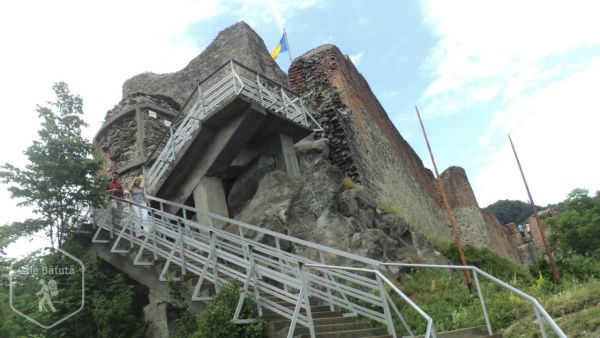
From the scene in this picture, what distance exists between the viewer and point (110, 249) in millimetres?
9766

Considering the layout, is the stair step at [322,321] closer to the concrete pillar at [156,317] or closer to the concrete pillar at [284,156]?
the concrete pillar at [156,317]

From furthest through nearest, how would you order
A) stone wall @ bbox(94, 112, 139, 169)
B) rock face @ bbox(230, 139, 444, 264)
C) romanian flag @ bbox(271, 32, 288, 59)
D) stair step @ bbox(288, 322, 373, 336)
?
romanian flag @ bbox(271, 32, 288, 59) < stone wall @ bbox(94, 112, 139, 169) < rock face @ bbox(230, 139, 444, 264) < stair step @ bbox(288, 322, 373, 336)

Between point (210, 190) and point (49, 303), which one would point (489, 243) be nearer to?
point (210, 190)

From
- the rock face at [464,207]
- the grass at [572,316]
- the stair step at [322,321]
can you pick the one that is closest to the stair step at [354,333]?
the stair step at [322,321]

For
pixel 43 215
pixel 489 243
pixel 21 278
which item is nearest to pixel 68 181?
pixel 43 215

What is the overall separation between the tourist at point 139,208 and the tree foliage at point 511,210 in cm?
6613

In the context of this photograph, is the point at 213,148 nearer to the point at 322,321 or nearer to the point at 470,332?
the point at 322,321

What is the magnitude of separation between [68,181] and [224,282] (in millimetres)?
4380

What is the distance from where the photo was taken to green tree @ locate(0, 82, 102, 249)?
9.06 metres

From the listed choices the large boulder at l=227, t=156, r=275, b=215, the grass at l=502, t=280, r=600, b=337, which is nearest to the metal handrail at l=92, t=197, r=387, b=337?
the large boulder at l=227, t=156, r=275, b=215

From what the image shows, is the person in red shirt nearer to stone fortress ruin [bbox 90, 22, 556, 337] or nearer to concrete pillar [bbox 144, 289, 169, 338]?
stone fortress ruin [bbox 90, 22, 556, 337]

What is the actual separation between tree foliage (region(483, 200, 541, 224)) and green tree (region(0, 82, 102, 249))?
67476 millimetres

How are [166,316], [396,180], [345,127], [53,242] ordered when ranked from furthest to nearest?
[396,180] → [345,127] → [53,242] → [166,316]

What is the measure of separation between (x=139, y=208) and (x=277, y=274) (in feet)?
15.0
